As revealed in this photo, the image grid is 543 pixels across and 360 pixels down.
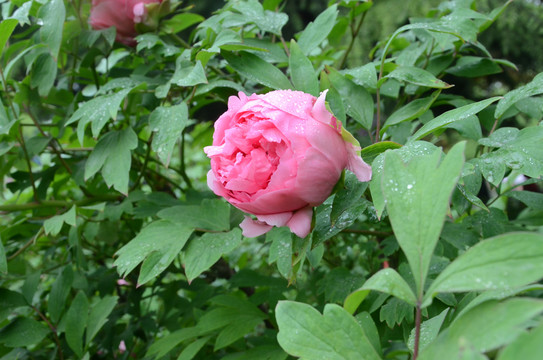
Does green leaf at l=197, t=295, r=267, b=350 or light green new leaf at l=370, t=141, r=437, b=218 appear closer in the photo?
light green new leaf at l=370, t=141, r=437, b=218

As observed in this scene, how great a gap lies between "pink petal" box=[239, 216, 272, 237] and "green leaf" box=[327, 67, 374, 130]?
0.21 m

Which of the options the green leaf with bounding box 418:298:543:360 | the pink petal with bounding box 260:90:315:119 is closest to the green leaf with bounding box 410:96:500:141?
the pink petal with bounding box 260:90:315:119

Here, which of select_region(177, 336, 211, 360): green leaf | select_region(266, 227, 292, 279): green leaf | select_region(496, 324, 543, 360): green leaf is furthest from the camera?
select_region(177, 336, 211, 360): green leaf

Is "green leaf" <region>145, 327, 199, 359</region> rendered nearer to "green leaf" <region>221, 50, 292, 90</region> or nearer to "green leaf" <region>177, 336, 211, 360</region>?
"green leaf" <region>177, 336, 211, 360</region>

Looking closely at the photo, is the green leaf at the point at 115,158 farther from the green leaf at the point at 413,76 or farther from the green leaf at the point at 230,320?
the green leaf at the point at 413,76

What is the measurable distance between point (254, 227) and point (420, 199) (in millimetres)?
232

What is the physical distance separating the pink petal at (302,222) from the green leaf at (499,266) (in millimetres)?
192

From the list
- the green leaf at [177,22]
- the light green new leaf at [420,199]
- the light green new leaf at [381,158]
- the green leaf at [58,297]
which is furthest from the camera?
the green leaf at [177,22]

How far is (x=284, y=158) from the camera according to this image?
510 mm

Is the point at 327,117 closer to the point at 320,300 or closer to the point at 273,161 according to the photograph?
the point at 273,161

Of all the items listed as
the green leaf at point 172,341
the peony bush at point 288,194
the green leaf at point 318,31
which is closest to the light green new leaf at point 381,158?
the peony bush at point 288,194

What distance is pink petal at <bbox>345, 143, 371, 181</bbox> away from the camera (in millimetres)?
515

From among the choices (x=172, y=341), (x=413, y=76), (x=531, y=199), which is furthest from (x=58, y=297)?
(x=531, y=199)

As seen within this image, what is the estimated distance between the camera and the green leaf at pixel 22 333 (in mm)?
793
